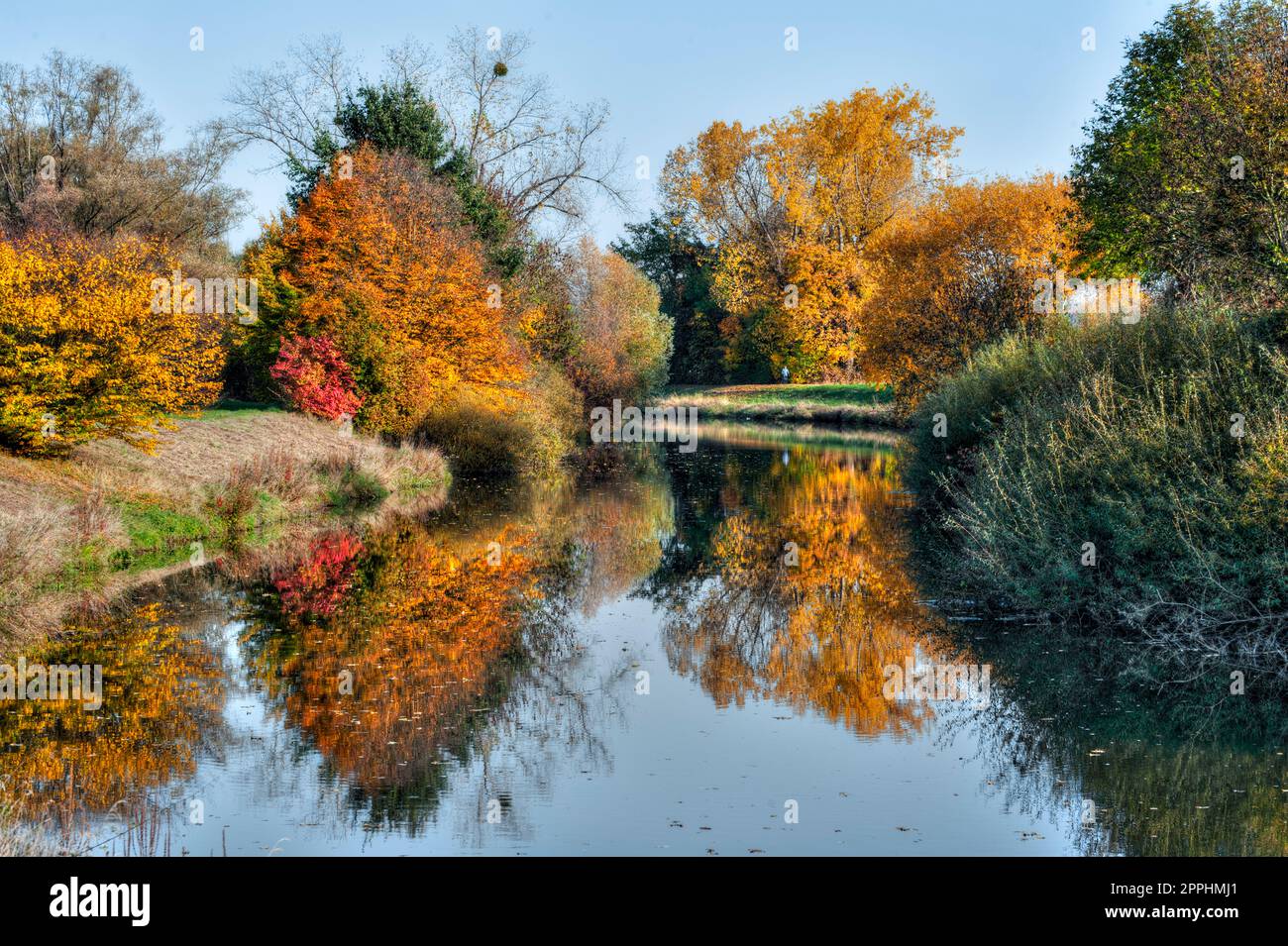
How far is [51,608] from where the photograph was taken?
12750 millimetres

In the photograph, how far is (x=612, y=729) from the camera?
32.8 ft

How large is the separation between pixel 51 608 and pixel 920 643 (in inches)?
362

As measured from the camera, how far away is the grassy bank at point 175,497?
13094 mm

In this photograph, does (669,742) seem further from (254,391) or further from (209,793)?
(254,391)

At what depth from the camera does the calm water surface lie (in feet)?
25.0

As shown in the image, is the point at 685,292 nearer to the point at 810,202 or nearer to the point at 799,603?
the point at 810,202

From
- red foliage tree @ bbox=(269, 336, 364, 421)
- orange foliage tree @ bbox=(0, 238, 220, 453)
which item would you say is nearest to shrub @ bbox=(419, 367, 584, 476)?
red foliage tree @ bbox=(269, 336, 364, 421)

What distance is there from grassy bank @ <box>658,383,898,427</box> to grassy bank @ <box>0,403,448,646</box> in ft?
92.6

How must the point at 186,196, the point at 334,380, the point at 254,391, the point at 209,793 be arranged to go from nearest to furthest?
the point at 209,793 < the point at 334,380 < the point at 254,391 < the point at 186,196

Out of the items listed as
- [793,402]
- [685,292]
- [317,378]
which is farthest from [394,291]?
[685,292]

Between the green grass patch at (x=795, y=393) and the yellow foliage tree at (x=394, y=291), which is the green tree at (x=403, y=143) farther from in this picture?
the green grass patch at (x=795, y=393)

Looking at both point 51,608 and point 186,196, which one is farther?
point 186,196

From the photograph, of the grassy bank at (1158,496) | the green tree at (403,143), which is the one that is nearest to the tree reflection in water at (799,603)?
the grassy bank at (1158,496)

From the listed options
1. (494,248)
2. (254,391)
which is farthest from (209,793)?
(494,248)
